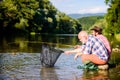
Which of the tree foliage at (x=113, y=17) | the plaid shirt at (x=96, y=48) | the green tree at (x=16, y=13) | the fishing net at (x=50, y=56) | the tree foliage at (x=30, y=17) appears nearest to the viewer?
the plaid shirt at (x=96, y=48)

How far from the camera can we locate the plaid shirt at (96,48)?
15203 mm

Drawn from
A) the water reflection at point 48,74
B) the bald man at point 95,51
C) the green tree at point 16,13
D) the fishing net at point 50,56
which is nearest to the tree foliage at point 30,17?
the green tree at point 16,13

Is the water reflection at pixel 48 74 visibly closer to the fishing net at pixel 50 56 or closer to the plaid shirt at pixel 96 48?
the fishing net at pixel 50 56

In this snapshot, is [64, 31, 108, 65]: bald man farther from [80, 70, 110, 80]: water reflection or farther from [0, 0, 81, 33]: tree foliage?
[0, 0, 81, 33]: tree foliage

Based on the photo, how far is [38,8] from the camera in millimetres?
124250

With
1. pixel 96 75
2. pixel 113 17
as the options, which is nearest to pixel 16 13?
pixel 113 17

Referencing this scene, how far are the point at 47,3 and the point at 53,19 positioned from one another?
33.3 feet

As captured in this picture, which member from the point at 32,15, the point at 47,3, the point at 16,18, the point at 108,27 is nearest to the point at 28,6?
the point at 32,15

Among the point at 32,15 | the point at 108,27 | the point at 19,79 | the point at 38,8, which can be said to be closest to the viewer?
the point at 19,79

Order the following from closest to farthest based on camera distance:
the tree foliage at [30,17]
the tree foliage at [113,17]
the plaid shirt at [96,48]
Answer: the plaid shirt at [96,48] → the tree foliage at [113,17] → the tree foliage at [30,17]

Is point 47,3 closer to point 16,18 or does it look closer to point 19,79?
point 16,18

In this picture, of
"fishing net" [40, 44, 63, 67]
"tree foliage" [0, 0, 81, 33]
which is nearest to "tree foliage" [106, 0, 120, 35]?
"tree foliage" [0, 0, 81, 33]

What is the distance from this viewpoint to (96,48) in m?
15.2

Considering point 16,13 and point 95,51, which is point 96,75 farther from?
point 16,13
